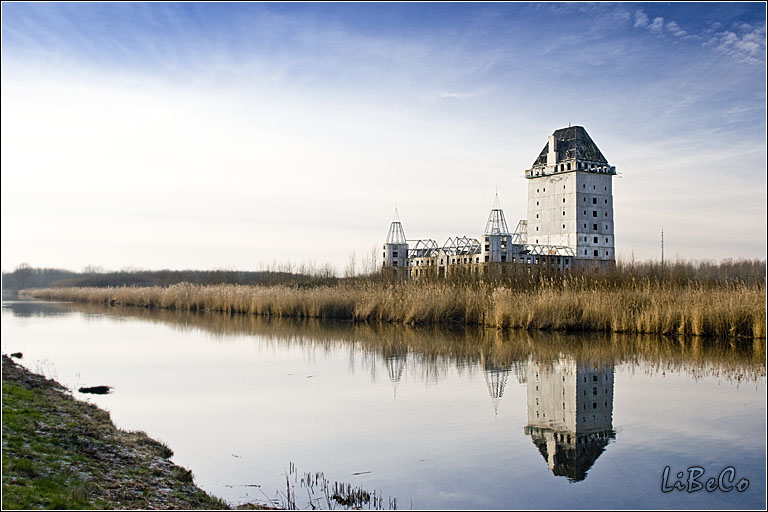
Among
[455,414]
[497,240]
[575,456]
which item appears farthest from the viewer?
[497,240]

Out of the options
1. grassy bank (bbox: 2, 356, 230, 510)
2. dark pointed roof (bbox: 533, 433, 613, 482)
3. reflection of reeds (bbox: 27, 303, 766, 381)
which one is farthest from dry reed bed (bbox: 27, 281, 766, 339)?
grassy bank (bbox: 2, 356, 230, 510)

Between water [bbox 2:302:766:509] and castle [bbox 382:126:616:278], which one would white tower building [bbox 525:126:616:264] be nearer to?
castle [bbox 382:126:616:278]

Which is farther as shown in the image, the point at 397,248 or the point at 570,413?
the point at 397,248

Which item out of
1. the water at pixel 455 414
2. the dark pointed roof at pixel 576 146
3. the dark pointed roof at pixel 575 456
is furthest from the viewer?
the dark pointed roof at pixel 576 146

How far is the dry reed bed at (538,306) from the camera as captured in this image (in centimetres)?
1653

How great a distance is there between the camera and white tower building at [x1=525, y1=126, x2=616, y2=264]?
57625mm

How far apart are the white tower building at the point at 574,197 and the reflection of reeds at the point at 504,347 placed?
38.7 meters

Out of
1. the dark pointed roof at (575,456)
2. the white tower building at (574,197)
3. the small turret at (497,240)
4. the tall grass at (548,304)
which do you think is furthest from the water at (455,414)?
the white tower building at (574,197)

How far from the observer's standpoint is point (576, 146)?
59406 millimetres

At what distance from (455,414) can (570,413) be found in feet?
4.62

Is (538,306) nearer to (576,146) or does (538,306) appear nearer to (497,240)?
(497,240)

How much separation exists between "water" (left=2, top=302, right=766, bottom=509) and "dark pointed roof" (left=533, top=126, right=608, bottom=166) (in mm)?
44940

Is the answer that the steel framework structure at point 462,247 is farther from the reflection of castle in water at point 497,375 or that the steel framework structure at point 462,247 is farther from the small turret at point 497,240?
the reflection of castle in water at point 497,375

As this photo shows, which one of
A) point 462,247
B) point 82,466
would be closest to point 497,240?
point 462,247
